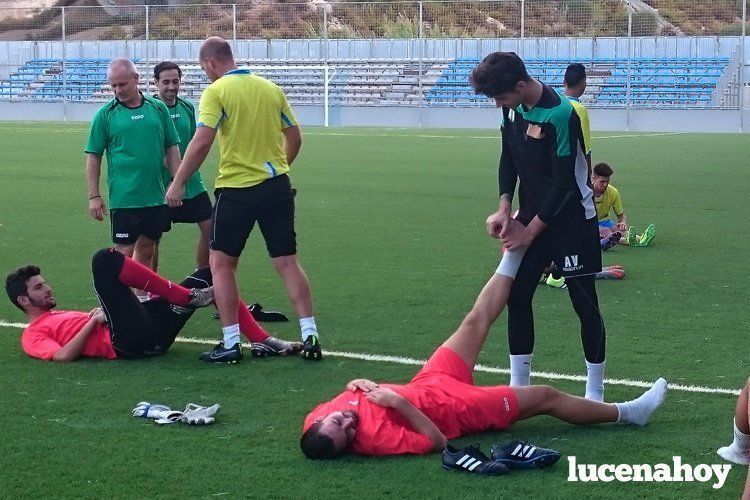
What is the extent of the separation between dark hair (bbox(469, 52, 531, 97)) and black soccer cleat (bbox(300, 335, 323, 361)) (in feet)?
7.35

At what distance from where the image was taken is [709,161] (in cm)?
2339

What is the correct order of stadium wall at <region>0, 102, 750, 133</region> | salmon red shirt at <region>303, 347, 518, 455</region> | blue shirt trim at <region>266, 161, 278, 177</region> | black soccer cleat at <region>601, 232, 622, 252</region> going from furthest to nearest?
stadium wall at <region>0, 102, 750, 133</region>, black soccer cleat at <region>601, 232, 622, 252</region>, blue shirt trim at <region>266, 161, 278, 177</region>, salmon red shirt at <region>303, 347, 518, 455</region>

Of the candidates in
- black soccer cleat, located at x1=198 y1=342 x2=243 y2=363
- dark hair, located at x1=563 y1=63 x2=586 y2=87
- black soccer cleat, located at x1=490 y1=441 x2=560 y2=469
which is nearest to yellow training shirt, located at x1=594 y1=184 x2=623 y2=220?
dark hair, located at x1=563 y1=63 x2=586 y2=87

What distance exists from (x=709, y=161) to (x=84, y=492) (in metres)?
20.2

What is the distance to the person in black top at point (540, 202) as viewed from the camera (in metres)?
5.77

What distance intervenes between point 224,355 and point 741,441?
10.6 ft

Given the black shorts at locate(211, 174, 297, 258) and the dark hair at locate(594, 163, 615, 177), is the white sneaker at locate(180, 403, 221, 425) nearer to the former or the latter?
the black shorts at locate(211, 174, 297, 258)

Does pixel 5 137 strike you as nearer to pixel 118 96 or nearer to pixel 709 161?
pixel 709 161

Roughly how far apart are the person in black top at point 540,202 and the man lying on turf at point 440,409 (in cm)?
34

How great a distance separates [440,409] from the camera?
5516 millimetres

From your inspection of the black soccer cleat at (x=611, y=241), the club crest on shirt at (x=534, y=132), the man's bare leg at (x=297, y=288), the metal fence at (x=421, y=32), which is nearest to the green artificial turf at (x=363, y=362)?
the black soccer cleat at (x=611, y=241)

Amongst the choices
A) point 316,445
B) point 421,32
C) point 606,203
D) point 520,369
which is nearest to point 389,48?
point 421,32

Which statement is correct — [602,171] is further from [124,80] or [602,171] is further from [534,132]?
[534,132]

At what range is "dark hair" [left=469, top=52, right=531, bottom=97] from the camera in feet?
18.5
